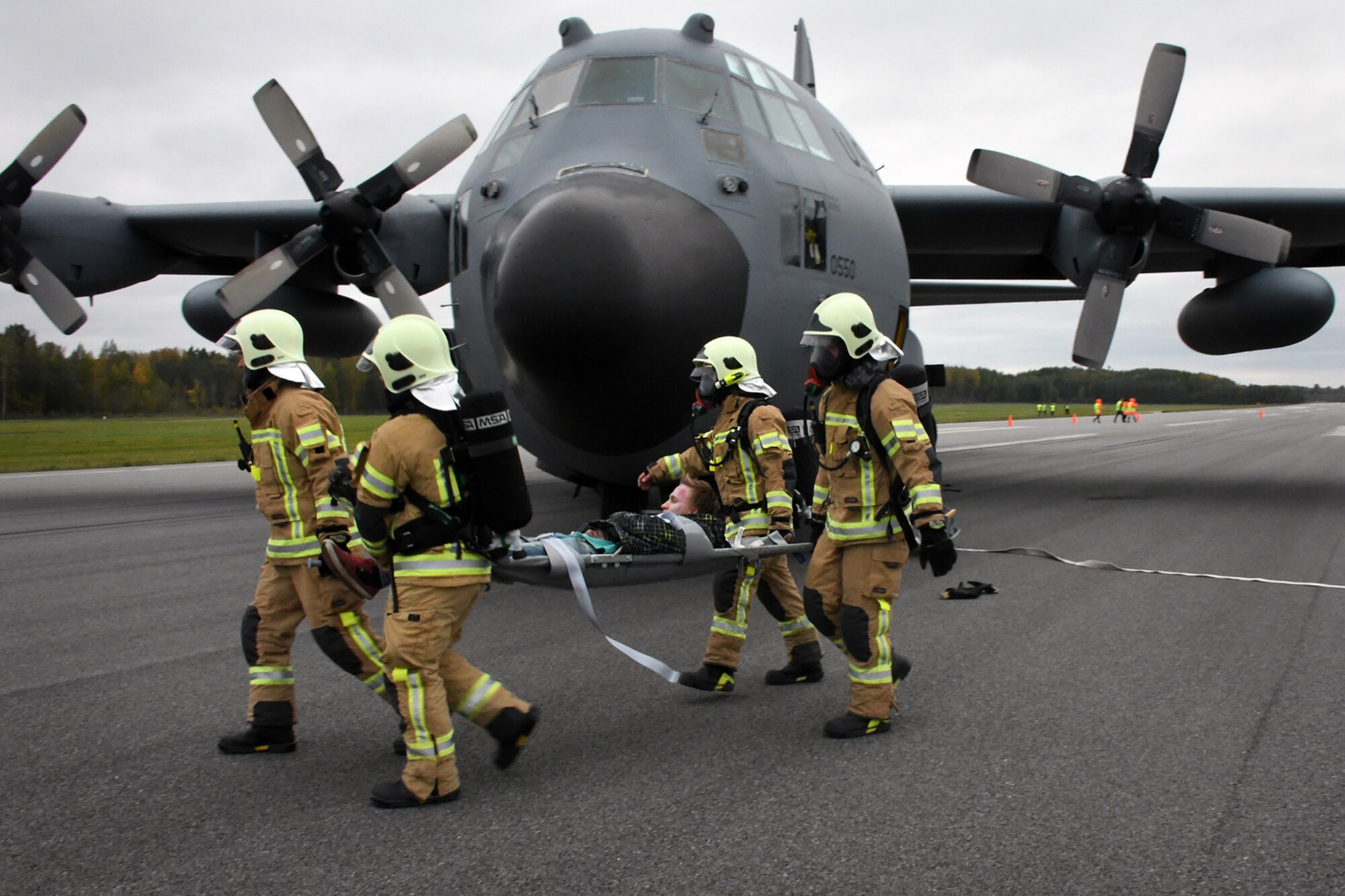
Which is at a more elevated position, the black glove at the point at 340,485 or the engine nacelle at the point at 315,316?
the engine nacelle at the point at 315,316

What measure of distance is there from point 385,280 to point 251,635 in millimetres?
6432

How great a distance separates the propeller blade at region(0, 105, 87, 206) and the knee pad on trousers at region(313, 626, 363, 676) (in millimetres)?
10548

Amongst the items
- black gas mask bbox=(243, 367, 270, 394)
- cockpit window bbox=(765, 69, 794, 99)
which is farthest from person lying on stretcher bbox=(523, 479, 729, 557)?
cockpit window bbox=(765, 69, 794, 99)

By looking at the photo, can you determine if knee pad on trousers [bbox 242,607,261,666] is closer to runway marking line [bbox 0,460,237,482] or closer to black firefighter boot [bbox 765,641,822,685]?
black firefighter boot [bbox 765,641,822,685]

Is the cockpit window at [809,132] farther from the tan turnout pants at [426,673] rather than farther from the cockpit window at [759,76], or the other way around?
the tan turnout pants at [426,673]

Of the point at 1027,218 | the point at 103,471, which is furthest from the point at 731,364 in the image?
the point at 103,471

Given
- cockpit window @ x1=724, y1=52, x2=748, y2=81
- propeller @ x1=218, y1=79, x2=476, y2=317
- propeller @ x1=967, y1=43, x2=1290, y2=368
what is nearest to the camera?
cockpit window @ x1=724, y1=52, x2=748, y2=81

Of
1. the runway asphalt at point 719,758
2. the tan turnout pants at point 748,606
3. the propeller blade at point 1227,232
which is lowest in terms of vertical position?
the runway asphalt at point 719,758

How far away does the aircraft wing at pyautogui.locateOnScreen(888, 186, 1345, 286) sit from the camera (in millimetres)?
12688

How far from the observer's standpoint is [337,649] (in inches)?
165

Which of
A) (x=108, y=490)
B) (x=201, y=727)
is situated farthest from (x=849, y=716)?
(x=108, y=490)

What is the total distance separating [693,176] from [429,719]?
15.9ft

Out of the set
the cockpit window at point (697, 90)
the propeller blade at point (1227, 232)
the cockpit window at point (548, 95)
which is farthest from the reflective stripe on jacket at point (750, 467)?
the propeller blade at point (1227, 232)

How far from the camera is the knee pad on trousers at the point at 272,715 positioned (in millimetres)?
4098
